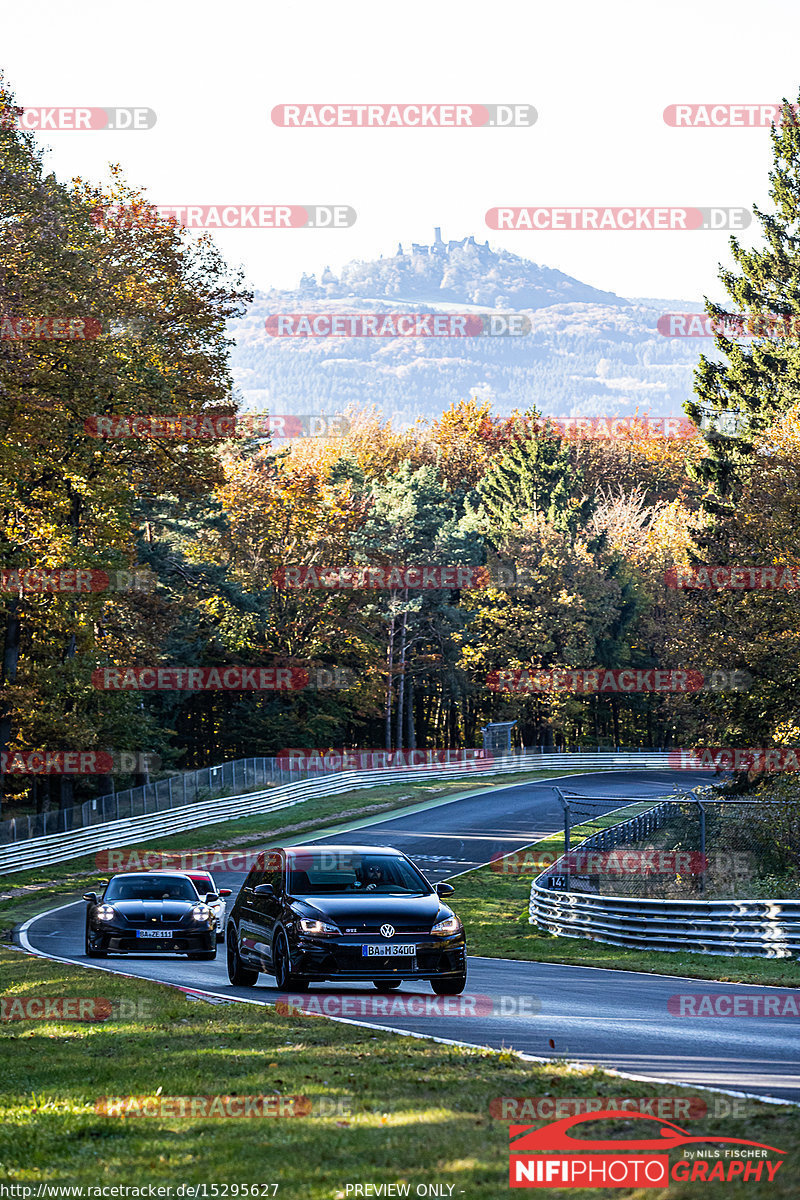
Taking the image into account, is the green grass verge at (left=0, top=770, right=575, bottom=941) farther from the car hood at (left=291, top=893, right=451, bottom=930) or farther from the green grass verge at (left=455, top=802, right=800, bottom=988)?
the car hood at (left=291, top=893, right=451, bottom=930)

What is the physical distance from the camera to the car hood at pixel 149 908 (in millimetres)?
19391

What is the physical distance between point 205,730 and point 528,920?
50336 mm

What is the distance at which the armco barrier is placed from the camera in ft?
131

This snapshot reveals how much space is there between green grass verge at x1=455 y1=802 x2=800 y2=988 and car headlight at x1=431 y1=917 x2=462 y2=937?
5248mm

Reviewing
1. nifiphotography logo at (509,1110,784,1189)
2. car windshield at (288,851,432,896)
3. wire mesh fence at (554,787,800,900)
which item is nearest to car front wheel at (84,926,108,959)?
car windshield at (288,851,432,896)

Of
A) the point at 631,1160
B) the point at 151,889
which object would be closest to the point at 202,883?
the point at 151,889

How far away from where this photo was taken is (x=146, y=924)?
19.3 m

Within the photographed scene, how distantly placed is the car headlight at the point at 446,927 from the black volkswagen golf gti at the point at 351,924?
0.01 meters

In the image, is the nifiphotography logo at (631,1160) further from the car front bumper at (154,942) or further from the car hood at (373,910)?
the car front bumper at (154,942)

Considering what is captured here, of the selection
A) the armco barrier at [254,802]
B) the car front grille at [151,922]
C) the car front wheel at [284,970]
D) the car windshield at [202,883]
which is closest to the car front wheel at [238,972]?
the car front wheel at [284,970]

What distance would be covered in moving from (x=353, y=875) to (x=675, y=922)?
9265 mm

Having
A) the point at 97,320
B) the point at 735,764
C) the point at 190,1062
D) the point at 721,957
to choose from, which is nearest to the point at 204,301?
the point at 97,320

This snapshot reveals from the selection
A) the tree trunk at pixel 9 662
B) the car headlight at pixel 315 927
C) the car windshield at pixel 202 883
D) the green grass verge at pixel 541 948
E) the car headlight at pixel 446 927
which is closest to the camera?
the car headlight at pixel 315 927

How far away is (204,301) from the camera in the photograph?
4153 cm
